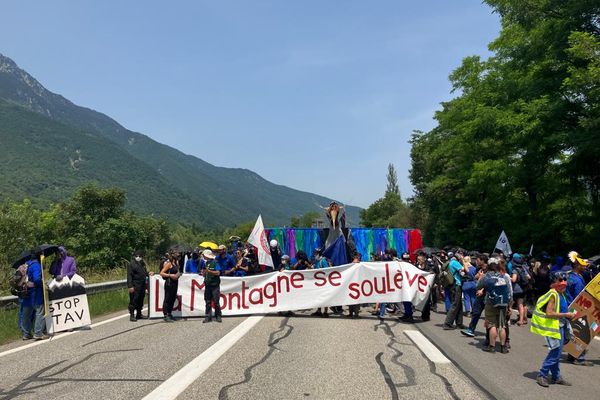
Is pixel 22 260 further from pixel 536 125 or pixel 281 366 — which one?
pixel 536 125

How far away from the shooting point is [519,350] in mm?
8945

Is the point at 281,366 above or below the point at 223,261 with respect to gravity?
below

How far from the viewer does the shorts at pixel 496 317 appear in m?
8.78

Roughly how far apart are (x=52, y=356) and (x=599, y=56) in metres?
18.2

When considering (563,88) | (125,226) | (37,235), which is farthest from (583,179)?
(37,235)

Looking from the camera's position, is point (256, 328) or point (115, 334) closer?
point (115, 334)

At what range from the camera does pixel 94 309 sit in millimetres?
13914

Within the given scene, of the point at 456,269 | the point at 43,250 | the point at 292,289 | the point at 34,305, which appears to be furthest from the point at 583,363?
Answer: the point at 43,250

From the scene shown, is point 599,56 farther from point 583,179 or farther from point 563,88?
point 583,179

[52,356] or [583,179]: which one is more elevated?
[583,179]

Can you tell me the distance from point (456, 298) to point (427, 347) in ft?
8.57

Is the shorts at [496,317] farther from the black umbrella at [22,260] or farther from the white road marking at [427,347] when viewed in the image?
the black umbrella at [22,260]

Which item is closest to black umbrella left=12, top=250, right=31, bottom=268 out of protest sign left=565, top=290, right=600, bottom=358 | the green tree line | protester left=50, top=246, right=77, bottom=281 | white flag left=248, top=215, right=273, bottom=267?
protester left=50, top=246, right=77, bottom=281

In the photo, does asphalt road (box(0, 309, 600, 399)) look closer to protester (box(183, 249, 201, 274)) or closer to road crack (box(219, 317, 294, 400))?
road crack (box(219, 317, 294, 400))
